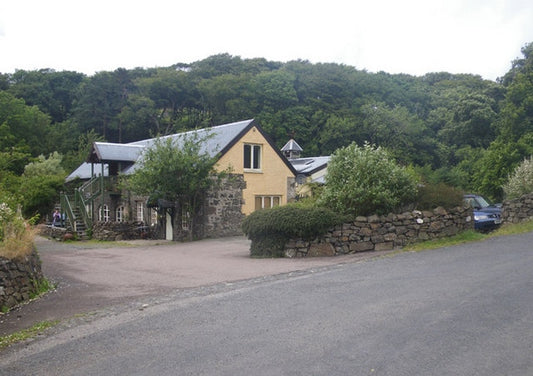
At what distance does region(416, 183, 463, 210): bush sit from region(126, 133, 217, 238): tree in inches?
427

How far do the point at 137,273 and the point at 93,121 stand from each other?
169 ft

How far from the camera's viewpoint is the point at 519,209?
697 inches

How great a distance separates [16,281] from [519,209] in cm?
1670

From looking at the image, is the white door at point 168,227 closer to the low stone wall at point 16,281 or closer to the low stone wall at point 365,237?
the low stone wall at point 365,237

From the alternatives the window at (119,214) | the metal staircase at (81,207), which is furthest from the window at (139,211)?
the metal staircase at (81,207)

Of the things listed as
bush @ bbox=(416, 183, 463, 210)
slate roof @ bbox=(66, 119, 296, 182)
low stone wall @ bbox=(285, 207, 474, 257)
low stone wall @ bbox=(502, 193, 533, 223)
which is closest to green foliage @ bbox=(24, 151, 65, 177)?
slate roof @ bbox=(66, 119, 296, 182)

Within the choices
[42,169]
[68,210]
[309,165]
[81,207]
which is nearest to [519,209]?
[309,165]

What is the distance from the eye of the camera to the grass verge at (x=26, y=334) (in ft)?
A: 22.1

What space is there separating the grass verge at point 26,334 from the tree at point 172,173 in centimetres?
1504

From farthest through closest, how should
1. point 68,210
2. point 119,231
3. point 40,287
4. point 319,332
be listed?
point 68,210
point 119,231
point 40,287
point 319,332

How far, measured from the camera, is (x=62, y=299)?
9.69 metres

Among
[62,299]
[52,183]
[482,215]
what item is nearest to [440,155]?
[482,215]

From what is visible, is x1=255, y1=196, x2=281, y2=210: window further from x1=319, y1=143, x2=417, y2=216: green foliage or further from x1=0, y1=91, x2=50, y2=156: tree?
x1=0, y1=91, x2=50, y2=156: tree

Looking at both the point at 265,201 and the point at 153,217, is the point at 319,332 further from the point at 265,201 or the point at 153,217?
the point at 153,217
